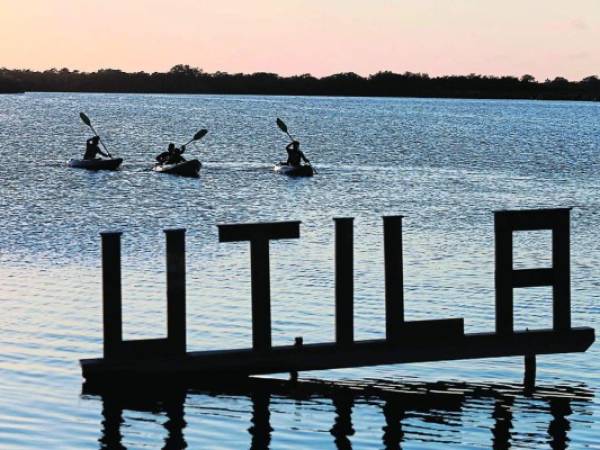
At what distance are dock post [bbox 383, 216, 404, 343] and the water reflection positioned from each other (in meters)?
0.98

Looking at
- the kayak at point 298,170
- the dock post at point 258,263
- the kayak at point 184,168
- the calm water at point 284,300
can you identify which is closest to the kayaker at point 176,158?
the kayak at point 184,168

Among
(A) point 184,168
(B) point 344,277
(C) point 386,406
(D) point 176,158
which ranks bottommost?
(C) point 386,406

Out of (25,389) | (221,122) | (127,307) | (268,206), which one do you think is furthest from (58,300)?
(221,122)

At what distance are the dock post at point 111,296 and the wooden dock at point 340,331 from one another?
1 cm

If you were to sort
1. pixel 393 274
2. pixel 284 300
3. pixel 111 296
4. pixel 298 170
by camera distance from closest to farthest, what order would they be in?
pixel 111 296
pixel 393 274
pixel 284 300
pixel 298 170

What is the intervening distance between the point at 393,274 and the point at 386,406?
6.68 feet

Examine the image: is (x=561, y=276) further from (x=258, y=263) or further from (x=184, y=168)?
(x=184, y=168)

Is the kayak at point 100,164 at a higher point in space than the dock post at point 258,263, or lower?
lower

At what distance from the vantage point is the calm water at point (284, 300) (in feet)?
58.9

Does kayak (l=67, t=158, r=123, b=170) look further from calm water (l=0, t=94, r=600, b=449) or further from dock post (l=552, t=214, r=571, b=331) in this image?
dock post (l=552, t=214, r=571, b=331)

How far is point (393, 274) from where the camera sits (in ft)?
66.3

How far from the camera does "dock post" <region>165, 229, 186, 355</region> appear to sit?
19453 mm

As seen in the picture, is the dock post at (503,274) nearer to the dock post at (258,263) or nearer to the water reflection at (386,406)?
the water reflection at (386,406)

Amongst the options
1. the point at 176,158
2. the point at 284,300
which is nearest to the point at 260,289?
the point at 284,300
